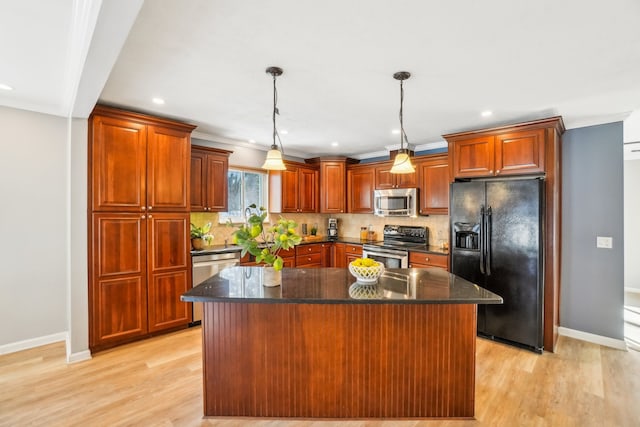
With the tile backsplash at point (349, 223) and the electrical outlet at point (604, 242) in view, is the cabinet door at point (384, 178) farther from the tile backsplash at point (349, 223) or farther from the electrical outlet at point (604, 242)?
the electrical outlet at point (604, 242)

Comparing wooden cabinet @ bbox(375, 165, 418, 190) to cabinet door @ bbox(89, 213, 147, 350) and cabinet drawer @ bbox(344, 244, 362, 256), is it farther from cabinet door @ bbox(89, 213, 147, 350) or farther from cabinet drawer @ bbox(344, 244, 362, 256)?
cabinet door @ bbox(89, 213, 147, 350)

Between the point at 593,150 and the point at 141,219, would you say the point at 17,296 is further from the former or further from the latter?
the point at 593,150

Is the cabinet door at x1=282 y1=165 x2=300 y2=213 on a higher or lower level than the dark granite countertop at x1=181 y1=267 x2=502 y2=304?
higher

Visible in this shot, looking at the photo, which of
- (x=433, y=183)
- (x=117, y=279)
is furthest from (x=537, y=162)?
(x=117, y=279)

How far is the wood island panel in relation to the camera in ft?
6.74

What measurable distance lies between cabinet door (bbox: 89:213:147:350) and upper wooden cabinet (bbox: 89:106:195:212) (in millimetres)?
195

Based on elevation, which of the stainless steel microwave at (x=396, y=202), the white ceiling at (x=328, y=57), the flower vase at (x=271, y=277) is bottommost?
the flower vase at (x=271, y=277)

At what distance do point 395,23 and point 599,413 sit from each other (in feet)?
9.85

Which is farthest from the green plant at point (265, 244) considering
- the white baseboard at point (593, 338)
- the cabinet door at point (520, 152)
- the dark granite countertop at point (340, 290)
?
the white baseboard at point (593, 338)

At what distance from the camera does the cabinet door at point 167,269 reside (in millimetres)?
3348

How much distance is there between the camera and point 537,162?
10.7 feet

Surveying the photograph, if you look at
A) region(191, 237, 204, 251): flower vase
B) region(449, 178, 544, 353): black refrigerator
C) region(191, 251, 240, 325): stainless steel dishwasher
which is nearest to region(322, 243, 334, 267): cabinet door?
region(191, 251, 240, 325): stainless steel dishwasher

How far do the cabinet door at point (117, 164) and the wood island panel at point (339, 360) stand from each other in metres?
1.78

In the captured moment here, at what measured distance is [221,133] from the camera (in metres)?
4.21
